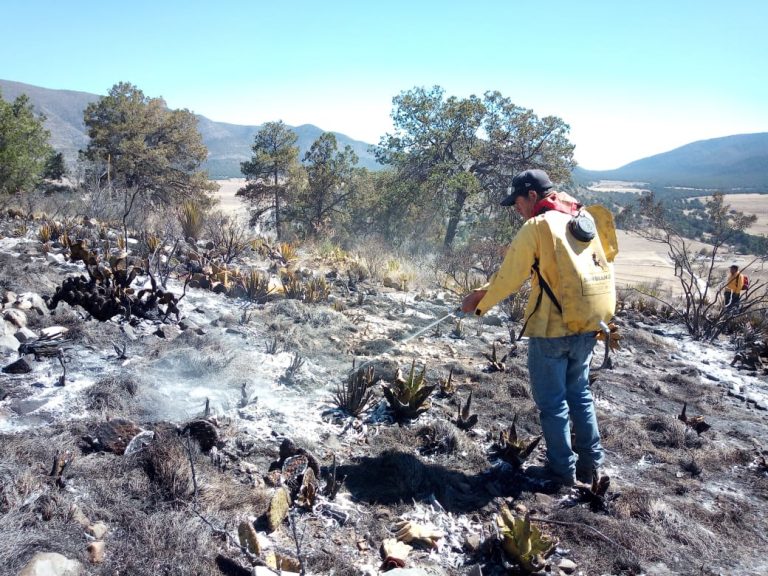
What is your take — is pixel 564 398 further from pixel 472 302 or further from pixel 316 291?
pixel 316 291

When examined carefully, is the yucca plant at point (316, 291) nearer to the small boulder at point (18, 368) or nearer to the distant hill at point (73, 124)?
the small boulder at point (18, 368)

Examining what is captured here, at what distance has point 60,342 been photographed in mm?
3939

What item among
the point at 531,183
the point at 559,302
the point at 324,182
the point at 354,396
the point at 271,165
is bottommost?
the point at 354,396

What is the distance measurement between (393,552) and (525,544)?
0.66 m

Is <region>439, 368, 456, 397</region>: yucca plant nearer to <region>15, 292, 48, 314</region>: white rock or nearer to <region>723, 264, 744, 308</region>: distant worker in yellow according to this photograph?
<region>15, 292, 48, 314</region>: white rock

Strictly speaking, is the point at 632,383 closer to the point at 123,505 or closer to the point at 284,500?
the point at 284,500

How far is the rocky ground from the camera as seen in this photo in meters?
2.27

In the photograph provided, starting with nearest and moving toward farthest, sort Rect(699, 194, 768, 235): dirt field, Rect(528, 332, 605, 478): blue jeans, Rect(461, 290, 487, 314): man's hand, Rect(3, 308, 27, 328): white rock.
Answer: Rect(528, 332, 605, 478): blue jeans < Rect(461, 290, 487, 314): man's hand < Rect(3, 308, 27, 328): white rock < Rect(699, 194, 768, 235): dirt field

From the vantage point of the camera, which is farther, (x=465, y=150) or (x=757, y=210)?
(x=757, y=210)

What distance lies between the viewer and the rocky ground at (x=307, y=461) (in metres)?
2.27

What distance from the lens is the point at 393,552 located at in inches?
95.7

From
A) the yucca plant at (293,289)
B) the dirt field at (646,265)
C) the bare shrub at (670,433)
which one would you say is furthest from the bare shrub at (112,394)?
the dirt field at (646,265)

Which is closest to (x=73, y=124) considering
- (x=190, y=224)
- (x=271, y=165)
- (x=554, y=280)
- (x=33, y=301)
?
(x=271, y=165)

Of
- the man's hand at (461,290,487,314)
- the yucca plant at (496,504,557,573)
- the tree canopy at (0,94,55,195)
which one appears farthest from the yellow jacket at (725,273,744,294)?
the tree canopy at (0,94,55,195)
